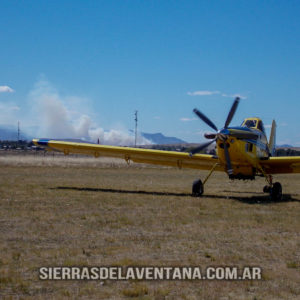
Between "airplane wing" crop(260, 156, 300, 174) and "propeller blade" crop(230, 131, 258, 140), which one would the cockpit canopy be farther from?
"propeller blade" crop(230, 131, 258, 140)

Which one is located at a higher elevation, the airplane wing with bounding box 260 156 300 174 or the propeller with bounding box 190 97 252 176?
the propeller with bounding box 190 97 252 176

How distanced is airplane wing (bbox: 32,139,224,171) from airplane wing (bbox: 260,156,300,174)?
220 centimetres

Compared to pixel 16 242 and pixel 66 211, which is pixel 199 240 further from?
pixel 66 211

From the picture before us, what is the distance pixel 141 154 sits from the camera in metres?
20.5

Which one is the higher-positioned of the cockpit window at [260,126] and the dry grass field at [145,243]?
the cockpit window at [260,126]

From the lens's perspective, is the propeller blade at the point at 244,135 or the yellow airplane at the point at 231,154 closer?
the propeller blade at the point at 244,135

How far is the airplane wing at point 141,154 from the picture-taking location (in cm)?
1992

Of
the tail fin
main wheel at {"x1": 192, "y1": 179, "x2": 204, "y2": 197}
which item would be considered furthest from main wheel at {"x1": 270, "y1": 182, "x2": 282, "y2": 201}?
the tail fin

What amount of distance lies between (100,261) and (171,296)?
181cm

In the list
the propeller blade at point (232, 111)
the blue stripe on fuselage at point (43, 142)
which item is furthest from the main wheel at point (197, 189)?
the blue stripe on fuselage at point (43, 142)

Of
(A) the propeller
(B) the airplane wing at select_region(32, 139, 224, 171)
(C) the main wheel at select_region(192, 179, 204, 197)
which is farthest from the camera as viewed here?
(B) the airplane wing at select_region(32, 139, 224, 171)

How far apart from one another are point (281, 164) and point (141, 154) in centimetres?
656

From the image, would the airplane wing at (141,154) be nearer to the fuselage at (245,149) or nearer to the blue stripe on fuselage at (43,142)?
the blue stripe on fuselage at (43,142)

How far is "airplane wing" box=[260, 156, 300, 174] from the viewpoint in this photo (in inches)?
692
